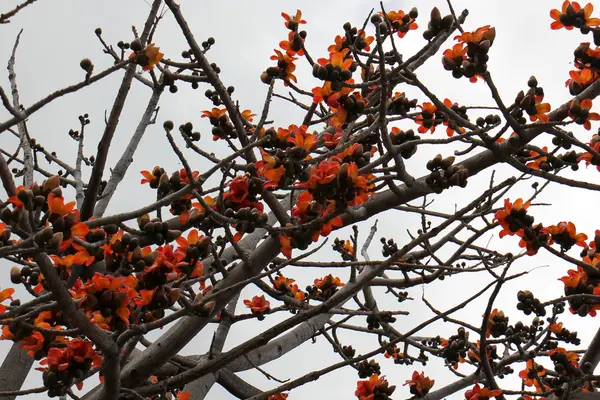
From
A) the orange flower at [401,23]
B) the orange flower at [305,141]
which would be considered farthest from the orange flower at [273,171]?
the orange flower at [401,23]

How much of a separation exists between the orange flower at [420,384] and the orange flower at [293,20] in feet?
7.41

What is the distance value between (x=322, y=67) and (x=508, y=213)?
1.19 m

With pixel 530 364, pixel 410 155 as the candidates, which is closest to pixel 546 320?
pixel 530 364

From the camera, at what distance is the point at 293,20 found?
3172mm

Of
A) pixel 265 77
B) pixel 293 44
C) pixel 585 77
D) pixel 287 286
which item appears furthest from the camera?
pixel 287 286

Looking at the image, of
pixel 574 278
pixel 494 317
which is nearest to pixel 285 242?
pixel 574 278

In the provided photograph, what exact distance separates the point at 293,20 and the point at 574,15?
1.42 metres

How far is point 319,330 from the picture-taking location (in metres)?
4.20

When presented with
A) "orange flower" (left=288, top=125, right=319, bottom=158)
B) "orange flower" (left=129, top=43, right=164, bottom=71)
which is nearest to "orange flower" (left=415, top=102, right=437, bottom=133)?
"orange flower" (left=288, top=125, right=319, bottom=158)

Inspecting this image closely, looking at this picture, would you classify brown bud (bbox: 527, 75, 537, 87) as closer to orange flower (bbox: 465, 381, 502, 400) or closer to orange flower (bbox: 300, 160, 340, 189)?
orange flower (bbox: 300, 160, 340, 189)

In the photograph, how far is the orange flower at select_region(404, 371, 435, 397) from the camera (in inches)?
141

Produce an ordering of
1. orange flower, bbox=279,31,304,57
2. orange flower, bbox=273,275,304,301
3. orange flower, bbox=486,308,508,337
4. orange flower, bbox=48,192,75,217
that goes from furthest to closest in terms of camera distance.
Answer: orange flower, bbox=273,275,304,301 → orange flower, bbox=486,308,508,337 → orange flower, bbox=279,31,304,57 → orange flower, bbox=48,192,75,217

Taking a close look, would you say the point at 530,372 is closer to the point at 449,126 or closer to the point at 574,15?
the point at 449,126

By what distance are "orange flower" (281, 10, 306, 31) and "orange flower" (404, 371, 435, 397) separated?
2.26 metres
